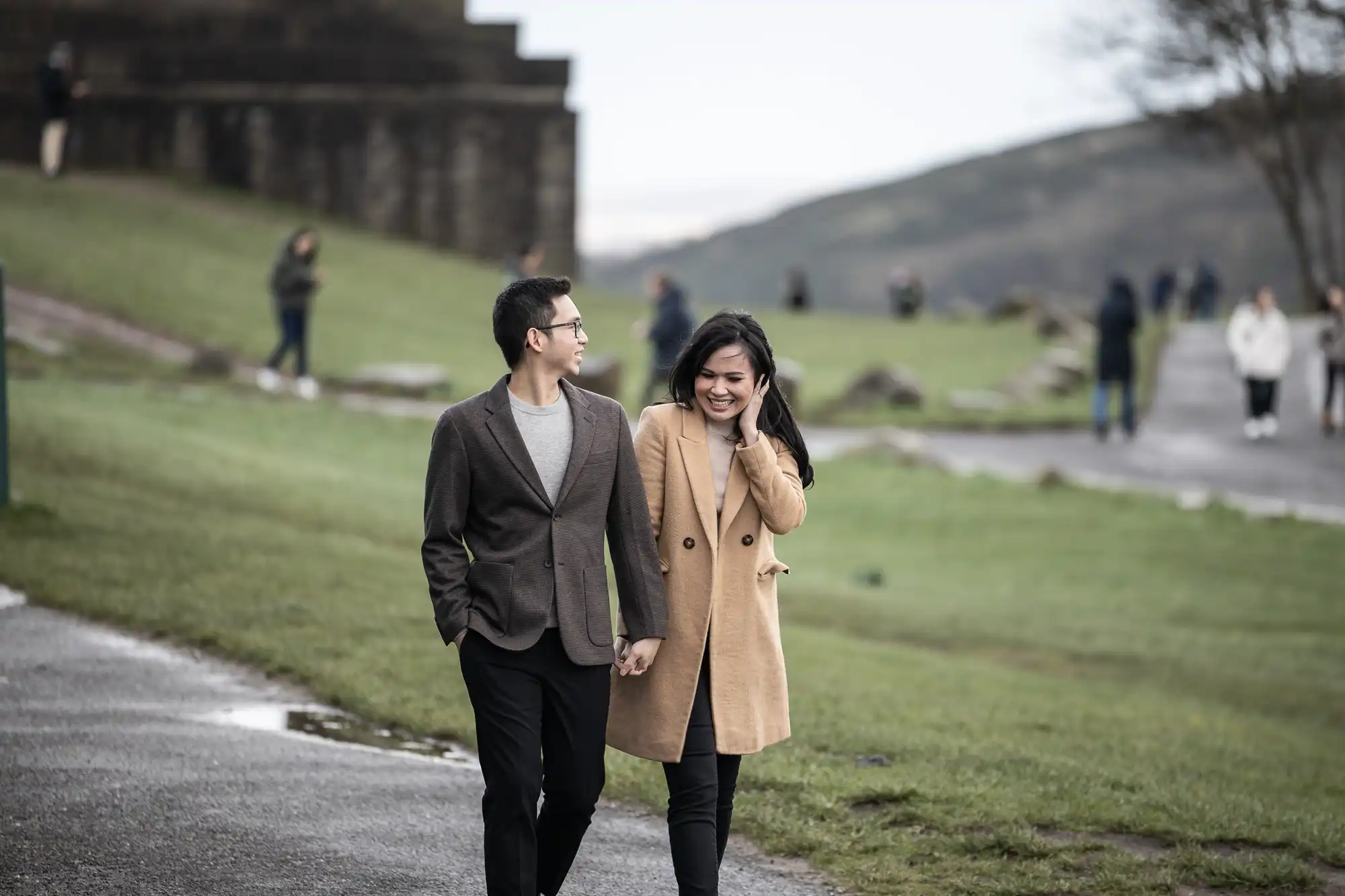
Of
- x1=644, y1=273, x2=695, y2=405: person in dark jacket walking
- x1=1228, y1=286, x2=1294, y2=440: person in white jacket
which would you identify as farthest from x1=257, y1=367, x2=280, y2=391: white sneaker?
x1=1228, y1=286, x2=1294, y2=440: person in white jacket

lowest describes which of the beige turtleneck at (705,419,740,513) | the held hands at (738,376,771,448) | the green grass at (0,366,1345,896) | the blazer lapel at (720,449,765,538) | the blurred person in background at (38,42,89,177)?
the green grass at (0,366,1345,896)

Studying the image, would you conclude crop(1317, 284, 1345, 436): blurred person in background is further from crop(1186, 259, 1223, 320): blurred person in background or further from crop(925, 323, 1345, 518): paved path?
crop(1186, 259, 1223, 320): blurred person in background

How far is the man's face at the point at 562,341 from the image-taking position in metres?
4.89

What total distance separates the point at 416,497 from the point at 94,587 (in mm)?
6474

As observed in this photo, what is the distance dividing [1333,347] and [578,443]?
69.1 ft

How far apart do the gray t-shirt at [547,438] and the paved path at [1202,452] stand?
15.4 meters

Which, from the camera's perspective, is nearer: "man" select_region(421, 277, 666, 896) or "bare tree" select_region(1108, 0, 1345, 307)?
"man" select_region(421, 277, 666, 896)

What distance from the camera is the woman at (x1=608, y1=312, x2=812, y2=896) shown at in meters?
4.93

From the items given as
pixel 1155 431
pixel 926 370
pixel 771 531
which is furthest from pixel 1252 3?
pixel 771 531

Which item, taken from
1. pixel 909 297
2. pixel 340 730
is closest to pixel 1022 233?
pixel 909 297

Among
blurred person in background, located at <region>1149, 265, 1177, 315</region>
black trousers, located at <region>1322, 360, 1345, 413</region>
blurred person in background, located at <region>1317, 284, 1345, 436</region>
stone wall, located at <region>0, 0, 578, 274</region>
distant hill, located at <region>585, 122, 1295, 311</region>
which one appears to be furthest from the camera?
distant hill, located at <region>585, 122, 1295, 311</region>

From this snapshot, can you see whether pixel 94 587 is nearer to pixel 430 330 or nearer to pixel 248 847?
pixel 248 847

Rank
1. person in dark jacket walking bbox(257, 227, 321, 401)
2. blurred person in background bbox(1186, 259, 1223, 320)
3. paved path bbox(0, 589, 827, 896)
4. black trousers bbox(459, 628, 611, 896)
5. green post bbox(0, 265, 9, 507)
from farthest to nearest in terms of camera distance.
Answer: blurred person in background bbox(1186, 259, 1223, 320) → person in dark jacket walking bbox(257, 227, 321, 401) → green post bbox(0, 265, 9, 507) → paved path bbox(0, 589, 827, 896) → black trousers bbox(459, 628, 611, 896)

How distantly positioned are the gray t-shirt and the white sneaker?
17379 millimetres
